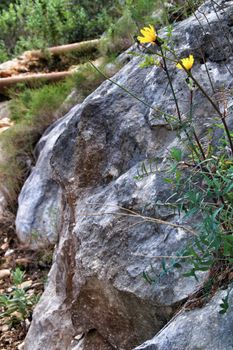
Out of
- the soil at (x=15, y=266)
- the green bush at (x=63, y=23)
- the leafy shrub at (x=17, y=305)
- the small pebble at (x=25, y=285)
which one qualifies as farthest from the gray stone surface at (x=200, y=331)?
the green bush at (x=63, y=23)

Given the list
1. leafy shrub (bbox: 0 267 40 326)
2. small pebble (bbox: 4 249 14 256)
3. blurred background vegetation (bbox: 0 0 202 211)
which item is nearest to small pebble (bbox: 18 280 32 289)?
leafy shrub (bbox: 0 267 40 326)

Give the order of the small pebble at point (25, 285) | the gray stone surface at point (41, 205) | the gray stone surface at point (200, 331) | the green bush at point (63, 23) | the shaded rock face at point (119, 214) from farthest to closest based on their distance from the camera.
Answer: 1. the green bush at point (63, 23)
2. the gray stone surface at point (41, 205)
3. the small pebble at point (25, 285)
4. the shaded rock face at point (119, 214)
5. the gray stone surface at point (200, 331)

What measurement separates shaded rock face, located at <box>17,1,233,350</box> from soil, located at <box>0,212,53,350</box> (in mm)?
472

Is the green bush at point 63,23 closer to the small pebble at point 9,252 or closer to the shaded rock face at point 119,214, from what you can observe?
the small pebble at point 9,252

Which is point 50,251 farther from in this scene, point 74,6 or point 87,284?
point 74,6

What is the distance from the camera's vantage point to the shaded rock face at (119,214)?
215 cm

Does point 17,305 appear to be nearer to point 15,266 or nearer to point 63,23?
point 15,266

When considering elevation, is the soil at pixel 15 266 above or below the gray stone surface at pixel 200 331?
below

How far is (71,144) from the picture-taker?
9.69 feet

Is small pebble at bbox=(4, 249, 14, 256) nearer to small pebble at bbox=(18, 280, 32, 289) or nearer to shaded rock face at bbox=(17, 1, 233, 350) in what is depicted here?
small pebble at bbox=(18, 280, 32, 289)

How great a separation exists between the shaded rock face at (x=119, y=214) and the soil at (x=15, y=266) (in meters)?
0.47

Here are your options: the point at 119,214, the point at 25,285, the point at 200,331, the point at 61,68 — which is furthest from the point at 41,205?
the point at 61,68

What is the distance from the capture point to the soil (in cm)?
350

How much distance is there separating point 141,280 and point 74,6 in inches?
257
